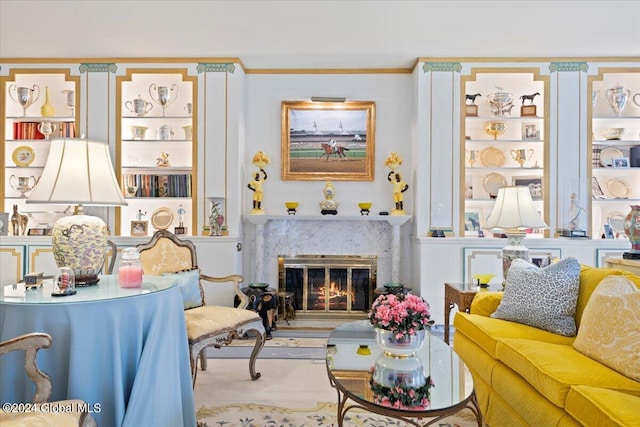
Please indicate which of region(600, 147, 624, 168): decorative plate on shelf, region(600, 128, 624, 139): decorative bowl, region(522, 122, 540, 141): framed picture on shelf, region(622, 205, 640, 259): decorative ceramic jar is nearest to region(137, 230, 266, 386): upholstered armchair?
region(622, 205, 640, 259): decorative ceramic jar

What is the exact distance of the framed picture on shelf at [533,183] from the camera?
436 cm

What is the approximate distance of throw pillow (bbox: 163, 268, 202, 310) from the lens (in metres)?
2.77

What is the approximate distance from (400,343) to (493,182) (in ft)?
10.2

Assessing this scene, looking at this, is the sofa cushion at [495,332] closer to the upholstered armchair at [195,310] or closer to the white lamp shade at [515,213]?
the white lamp shade at [515,213]

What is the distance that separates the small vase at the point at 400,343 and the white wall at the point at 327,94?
2.71 metres

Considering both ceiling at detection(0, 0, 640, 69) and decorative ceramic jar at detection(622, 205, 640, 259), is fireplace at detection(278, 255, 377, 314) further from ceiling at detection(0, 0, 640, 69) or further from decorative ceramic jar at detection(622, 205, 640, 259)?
decorative ceramic jar at detection(622, 205, 640, 259)

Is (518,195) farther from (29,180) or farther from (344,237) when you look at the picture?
(29,180)

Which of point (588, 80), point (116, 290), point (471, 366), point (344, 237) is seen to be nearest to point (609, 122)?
point (588, 80)

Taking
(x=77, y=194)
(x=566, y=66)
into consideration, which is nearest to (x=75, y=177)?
(x=77, y=194)

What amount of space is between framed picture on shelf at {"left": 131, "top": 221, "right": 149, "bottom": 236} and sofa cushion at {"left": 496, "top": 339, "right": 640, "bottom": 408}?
12.3 feet

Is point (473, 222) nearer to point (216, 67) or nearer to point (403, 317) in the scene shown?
point (403, 317)

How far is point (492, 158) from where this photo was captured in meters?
4.47

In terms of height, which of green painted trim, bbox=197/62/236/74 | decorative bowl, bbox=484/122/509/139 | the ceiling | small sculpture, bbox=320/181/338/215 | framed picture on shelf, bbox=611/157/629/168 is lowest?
small sculpture, bbox=320/181/338/215

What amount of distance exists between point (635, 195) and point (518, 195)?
2515mm
